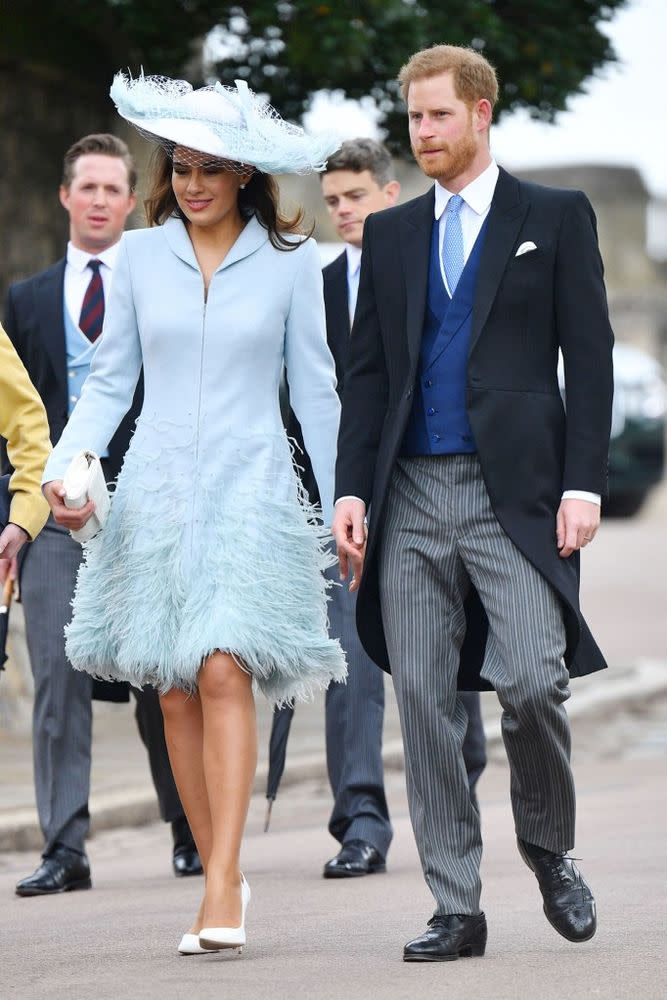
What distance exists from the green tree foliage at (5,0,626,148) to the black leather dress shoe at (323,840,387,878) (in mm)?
5038

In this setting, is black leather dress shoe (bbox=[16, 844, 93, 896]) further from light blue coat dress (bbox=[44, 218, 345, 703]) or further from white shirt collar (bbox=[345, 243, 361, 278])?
white shirt collar (bbox=[345, 243, 361, 278])

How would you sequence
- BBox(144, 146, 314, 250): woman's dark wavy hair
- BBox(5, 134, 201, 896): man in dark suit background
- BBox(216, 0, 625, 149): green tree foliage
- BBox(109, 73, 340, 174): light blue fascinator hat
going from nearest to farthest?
BBox(109, 73, 340, 174): light blue fascinator hat < BBox(144, 146, 314, 250): woman's dark wavy hair < BBox(5, 134, 201, 896): man in dark suit background < BBox(216, 0, 625, 149): green tree foliage

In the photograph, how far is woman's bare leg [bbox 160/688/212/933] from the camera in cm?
519

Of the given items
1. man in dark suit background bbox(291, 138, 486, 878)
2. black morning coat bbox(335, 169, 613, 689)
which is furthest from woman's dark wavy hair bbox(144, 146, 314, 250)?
man in dark suit background bbox(291, 138, 486, 878)

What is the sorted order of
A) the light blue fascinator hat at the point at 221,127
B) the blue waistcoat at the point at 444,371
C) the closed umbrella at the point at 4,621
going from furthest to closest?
the closed umbrella at the point at 4,621 < the light blue fascinator hat at the point at 221,127 < the blue waistcoat at the point at 444,371

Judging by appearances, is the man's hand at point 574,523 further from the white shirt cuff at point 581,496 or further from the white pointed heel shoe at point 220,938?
the white pointed heel shoe at point 220,938

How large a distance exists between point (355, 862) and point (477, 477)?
6.80 feet

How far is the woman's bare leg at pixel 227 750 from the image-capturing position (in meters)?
4.98

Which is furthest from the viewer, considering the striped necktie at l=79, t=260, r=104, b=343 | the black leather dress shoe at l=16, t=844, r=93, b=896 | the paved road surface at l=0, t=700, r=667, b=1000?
the striped necktie at l=79, t=260, r=104, b=343

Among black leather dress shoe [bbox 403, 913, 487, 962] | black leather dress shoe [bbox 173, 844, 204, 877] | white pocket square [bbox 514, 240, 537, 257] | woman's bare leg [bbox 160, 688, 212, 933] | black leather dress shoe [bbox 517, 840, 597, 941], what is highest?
white pocket square [bbox 514, 240, 537, 257]

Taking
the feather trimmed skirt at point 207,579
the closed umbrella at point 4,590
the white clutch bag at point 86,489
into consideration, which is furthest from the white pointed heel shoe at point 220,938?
the closed umbrella at point 4,590

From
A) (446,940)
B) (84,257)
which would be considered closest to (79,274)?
(84,257)

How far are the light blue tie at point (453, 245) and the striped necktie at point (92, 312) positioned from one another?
186cm

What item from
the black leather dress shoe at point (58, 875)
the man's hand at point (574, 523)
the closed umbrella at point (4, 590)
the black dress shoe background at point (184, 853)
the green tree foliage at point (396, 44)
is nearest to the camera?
the man's hand at point (574, 523)
